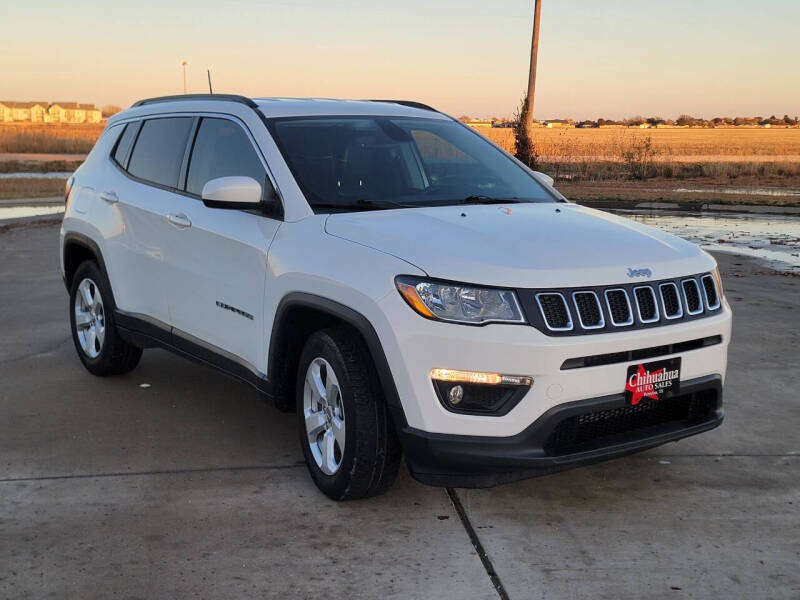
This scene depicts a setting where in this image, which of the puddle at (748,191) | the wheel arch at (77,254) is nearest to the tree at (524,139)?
the puddle at (748,191)

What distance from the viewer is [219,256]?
494 cm

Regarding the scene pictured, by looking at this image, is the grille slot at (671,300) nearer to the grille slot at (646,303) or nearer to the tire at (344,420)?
the grille slot at (646,303)

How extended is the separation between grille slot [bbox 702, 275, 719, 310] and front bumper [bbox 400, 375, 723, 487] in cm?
38

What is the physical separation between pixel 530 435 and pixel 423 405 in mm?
433

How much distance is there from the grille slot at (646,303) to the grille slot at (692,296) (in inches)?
9.9

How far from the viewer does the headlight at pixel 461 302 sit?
369 centimetres

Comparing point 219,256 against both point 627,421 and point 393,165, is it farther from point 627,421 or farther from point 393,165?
point 627,421

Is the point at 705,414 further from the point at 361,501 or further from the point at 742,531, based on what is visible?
the point at 361,501

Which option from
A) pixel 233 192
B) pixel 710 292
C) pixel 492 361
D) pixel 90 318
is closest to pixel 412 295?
pixel 492 361

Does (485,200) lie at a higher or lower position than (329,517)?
higher

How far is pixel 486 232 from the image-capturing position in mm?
4145

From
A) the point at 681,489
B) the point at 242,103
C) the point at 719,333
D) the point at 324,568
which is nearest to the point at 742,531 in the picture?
the point at 681,489

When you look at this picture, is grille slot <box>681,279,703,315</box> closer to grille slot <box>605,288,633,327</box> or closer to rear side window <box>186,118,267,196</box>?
grille slot <box>605,288,633,327</box>

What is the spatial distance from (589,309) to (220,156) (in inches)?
94.8
